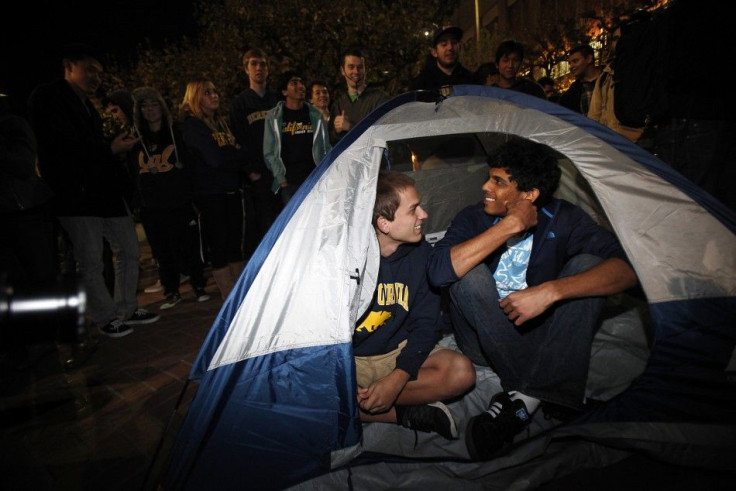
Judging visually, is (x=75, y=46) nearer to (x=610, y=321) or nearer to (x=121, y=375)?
(x=121, y=375)

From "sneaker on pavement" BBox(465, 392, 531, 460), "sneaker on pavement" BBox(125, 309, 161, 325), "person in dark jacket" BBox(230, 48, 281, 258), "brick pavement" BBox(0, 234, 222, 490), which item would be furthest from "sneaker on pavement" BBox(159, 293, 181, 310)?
"sneaker on pavement" BBox(465, 392, 531, 460)

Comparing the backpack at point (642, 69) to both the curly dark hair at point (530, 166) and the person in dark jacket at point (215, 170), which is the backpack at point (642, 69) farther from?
the person in dark jacket at point (215, 170)

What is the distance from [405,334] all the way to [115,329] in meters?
2.83

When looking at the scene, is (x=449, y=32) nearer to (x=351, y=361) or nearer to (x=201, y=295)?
(x=351, y=361)

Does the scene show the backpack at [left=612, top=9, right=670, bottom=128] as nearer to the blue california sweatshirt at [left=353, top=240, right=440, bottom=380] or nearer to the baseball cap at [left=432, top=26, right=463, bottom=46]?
the baseball cap at [left=432, top=26, right=463, bottom=46]

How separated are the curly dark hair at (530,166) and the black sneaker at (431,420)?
123 centimetres

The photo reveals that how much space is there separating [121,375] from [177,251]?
172cm

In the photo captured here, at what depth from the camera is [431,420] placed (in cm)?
193

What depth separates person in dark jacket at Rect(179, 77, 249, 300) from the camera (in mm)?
3836

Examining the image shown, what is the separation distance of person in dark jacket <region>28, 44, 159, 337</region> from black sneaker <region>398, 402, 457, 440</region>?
2.61 m

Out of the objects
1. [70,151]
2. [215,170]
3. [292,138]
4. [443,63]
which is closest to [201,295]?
[215,170]

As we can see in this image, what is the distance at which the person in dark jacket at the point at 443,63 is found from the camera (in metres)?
3.94

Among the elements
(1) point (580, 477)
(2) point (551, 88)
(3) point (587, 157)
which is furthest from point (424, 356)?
(2) point (551, 88)

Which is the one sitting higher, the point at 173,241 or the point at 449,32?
the point at 449,32
